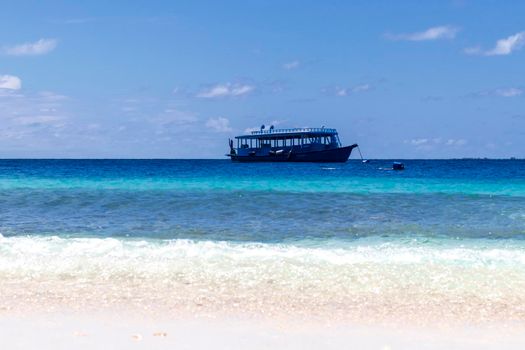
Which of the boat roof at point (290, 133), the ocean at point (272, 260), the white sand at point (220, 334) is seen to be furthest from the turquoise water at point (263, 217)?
the boat roof at point (290, 133)


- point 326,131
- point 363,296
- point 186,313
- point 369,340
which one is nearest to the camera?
point 369,340

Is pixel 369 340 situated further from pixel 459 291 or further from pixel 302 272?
pixel 302 272

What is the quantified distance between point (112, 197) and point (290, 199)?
Answer: 866cm

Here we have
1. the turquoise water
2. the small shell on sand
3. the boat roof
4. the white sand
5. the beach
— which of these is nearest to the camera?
the white sand

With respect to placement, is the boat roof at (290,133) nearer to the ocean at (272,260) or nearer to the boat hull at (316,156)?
the boat hull at (316,156)

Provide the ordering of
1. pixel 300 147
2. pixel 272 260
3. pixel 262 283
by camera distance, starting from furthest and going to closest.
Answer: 1. pixel 300 147
2. pixel 272 260
3. pixel 262 283

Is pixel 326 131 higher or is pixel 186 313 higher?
pixel 326 131

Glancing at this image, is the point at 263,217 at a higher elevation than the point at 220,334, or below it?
higher

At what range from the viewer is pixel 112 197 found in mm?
28406

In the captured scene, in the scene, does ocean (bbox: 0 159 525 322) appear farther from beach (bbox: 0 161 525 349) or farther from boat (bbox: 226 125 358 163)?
boat (bbox: 226 125 358 163)

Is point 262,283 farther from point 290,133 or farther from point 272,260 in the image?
point 290,133

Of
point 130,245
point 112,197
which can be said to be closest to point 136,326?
point 130,245

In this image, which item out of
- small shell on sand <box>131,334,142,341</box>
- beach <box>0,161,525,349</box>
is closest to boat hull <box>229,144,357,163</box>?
beach <box>0,161,525,349</box>

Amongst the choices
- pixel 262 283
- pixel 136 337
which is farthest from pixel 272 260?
pixel 136 337
